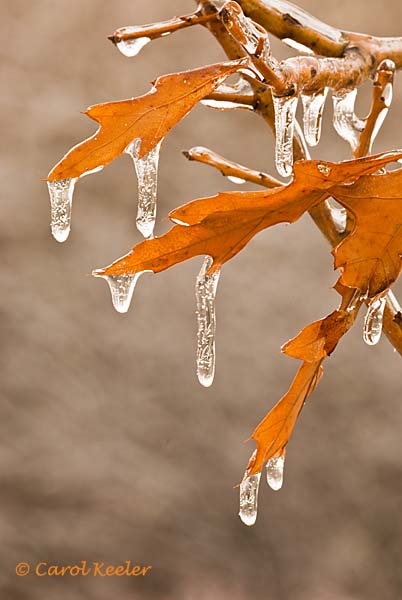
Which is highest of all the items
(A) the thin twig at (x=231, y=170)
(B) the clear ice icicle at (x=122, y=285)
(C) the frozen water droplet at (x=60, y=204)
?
(A) the thin twig at (x=231, y=170)

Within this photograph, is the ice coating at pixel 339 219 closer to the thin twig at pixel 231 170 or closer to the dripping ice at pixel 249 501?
the thin twig at pixel 231 170

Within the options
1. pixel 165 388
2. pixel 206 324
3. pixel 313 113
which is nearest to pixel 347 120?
pixel 313 113

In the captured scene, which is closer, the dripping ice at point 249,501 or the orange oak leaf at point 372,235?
the orange oak leaf at point 372,235

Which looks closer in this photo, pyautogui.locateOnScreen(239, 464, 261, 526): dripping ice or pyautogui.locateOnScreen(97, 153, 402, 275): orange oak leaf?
pyautogui.locateOnScreen(97, 153, 402, 275): orange oak leaf

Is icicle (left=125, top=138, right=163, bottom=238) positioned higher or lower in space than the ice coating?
lower

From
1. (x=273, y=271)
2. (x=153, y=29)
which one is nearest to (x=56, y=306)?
(x=273, y=271)

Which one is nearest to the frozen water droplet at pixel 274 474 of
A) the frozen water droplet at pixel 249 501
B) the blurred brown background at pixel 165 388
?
the frozen water droplet at pixel 249 501

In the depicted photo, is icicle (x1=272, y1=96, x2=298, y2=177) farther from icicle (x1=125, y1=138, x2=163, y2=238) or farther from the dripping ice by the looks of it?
the dripping ice

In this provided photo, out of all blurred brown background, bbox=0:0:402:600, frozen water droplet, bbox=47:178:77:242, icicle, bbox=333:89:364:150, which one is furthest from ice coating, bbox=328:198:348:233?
blurred brown background, bbox=0:0:402:600
